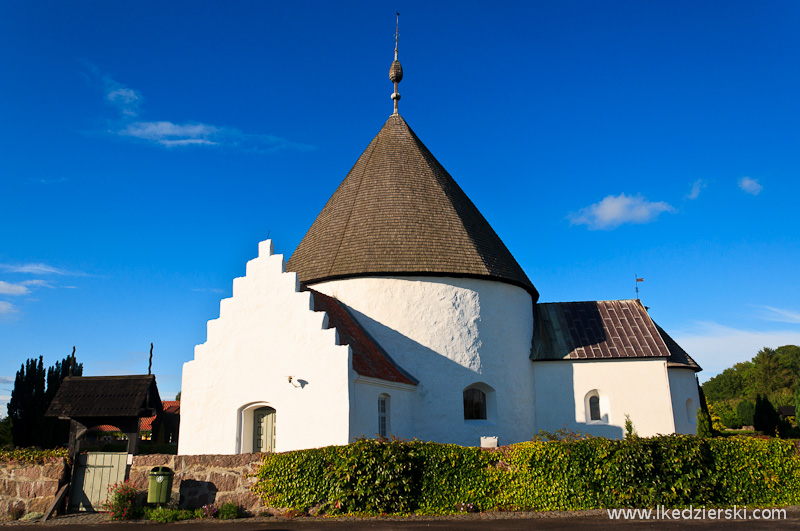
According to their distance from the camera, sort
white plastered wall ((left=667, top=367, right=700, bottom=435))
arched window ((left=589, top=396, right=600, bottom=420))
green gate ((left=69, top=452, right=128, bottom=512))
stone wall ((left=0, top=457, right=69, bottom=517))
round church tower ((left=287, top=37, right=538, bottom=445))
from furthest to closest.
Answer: white plastered wall ((left=667, top=367, right=700, bottom=435)) < arched window ((left=589, top=396, right=600, bottom=420)) < round church tower ((left=287, top=37, right=538, bottom=445)) < green gate ((left=69, top=452, right=128, bottom=512)) < stone wall ((left=0, top=457, right=69, bottom=517))

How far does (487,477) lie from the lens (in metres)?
10.9

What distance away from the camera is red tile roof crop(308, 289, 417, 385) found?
48.7 ft

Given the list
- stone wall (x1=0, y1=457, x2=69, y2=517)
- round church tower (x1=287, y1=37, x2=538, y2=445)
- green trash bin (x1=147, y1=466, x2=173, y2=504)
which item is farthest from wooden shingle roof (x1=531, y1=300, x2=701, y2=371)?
stone wall (x1=0, y1=457, x2=69, y2=517)

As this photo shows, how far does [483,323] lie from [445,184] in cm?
597

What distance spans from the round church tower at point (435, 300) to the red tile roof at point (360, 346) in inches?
13.5

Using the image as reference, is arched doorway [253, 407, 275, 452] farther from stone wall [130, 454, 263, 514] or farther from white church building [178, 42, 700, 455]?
stone wall [130, 454, 263, 514]

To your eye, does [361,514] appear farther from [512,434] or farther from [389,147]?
[389,147]

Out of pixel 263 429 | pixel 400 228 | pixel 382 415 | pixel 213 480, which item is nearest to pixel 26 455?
pixel 213 480

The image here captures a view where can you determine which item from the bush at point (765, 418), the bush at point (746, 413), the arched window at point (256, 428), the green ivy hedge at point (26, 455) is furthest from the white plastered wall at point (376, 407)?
the bush at point (746, 413)

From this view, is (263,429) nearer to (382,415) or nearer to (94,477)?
(382,415)

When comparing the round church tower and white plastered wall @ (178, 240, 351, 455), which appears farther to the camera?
the round church tower

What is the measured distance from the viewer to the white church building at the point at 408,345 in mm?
14562

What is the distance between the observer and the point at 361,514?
10516mm

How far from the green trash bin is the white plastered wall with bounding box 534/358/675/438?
1237cm
